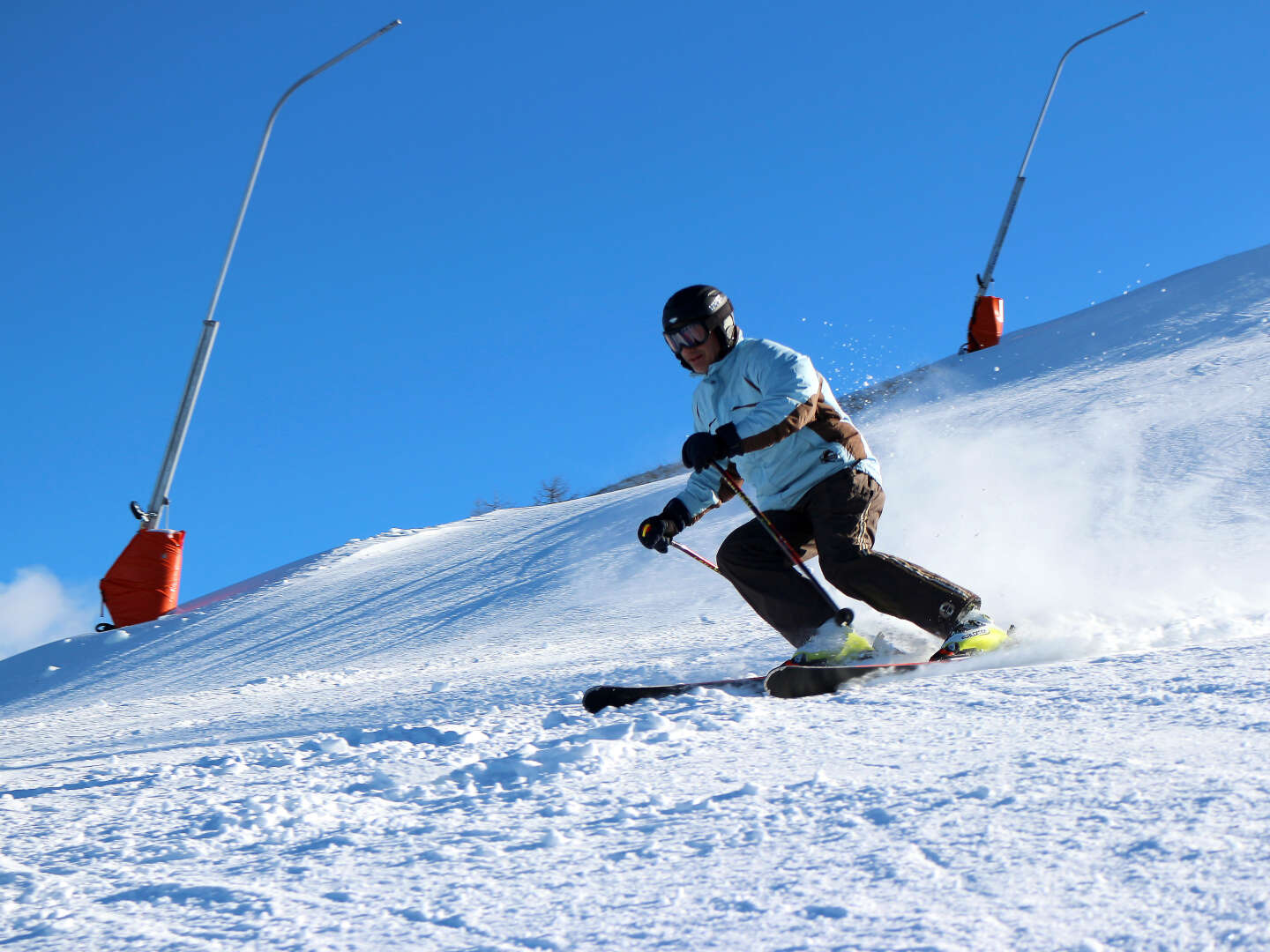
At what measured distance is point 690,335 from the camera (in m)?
3.62

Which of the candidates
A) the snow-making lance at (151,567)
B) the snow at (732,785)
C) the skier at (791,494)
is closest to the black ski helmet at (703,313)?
the skier at (791,494)

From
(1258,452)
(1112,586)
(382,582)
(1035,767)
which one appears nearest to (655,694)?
(1035,767)

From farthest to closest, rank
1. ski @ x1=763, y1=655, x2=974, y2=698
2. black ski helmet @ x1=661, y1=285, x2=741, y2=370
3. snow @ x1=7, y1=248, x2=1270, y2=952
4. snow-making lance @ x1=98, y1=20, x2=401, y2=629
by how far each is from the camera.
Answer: snow-making lance @ x1=98, y1=20, x2=401, y2=629
black ski helmet @ x1=661, y1=285, x2=741, y2=370
ski @ x1=763, y1=655, x2=974, y2=698
snow @ x1=7, y1=248, x2=1270, y2=952

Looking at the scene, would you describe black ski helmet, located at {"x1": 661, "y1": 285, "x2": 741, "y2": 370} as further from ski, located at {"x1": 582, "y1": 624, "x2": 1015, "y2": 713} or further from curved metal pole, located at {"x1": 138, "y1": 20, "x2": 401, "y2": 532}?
curved metal pole, located at {"x1": 138, "y1": 20, "x2": 401, "y2": 532}

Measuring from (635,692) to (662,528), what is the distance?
2.39 ft

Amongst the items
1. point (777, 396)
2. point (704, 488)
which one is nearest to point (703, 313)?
point (777, 396)

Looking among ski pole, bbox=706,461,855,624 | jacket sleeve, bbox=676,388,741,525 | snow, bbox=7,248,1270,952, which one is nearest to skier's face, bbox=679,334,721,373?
jacket sleeve, bbox=676,388,741,525

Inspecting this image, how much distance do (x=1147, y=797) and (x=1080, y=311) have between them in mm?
14263

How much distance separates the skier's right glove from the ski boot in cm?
95

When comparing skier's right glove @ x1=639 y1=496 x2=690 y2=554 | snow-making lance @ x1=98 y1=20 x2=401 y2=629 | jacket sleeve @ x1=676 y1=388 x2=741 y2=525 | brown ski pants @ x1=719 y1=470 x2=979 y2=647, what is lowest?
brown ski pants @ x1=719 y1=470 x2=979 y2=647

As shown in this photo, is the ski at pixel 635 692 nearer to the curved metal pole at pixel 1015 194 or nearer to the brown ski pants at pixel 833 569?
the brown ski pants at pixel 833 569

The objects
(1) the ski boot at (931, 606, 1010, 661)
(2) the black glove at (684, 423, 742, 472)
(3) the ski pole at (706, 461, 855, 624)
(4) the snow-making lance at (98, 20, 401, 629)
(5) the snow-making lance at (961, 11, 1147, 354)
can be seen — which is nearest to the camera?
(1) the ski boot at (931, 606, 1010, 661)

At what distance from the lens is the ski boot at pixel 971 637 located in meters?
3.13

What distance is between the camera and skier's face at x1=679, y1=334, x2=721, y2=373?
3635mm
